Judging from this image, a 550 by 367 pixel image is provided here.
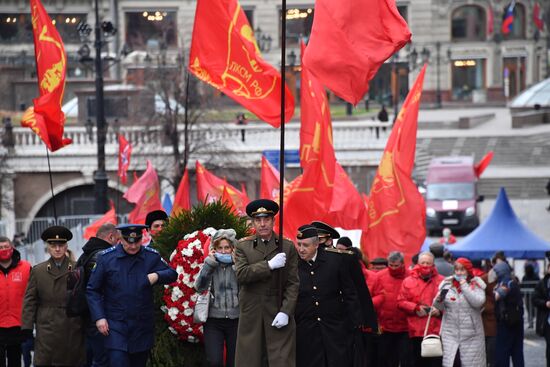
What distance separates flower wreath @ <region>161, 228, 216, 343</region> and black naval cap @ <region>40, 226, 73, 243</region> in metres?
0.88

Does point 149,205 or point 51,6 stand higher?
point 51,6

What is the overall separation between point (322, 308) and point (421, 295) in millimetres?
2793

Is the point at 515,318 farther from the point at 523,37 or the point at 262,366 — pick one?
the point at 523,37

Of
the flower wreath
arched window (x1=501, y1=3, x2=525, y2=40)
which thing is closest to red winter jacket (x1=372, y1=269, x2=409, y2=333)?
the flower wreath

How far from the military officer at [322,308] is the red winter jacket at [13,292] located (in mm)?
3116

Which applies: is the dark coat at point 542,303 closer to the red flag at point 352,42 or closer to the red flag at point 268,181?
the red flag at point 352,42

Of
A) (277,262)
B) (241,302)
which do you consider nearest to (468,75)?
(241,302)

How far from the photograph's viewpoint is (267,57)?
72.6 metres

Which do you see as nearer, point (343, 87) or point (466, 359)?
point (343, 87)

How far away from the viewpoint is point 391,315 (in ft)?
48.1

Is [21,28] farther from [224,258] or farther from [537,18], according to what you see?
[224,258]

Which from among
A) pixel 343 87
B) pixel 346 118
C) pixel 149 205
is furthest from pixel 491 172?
pixel 343 87

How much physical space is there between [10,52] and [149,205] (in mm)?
42198

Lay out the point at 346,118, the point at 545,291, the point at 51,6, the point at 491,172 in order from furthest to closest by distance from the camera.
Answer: the point at 51,6 → the point at 346,118 → the point at 491,172 → the point at 545,291
